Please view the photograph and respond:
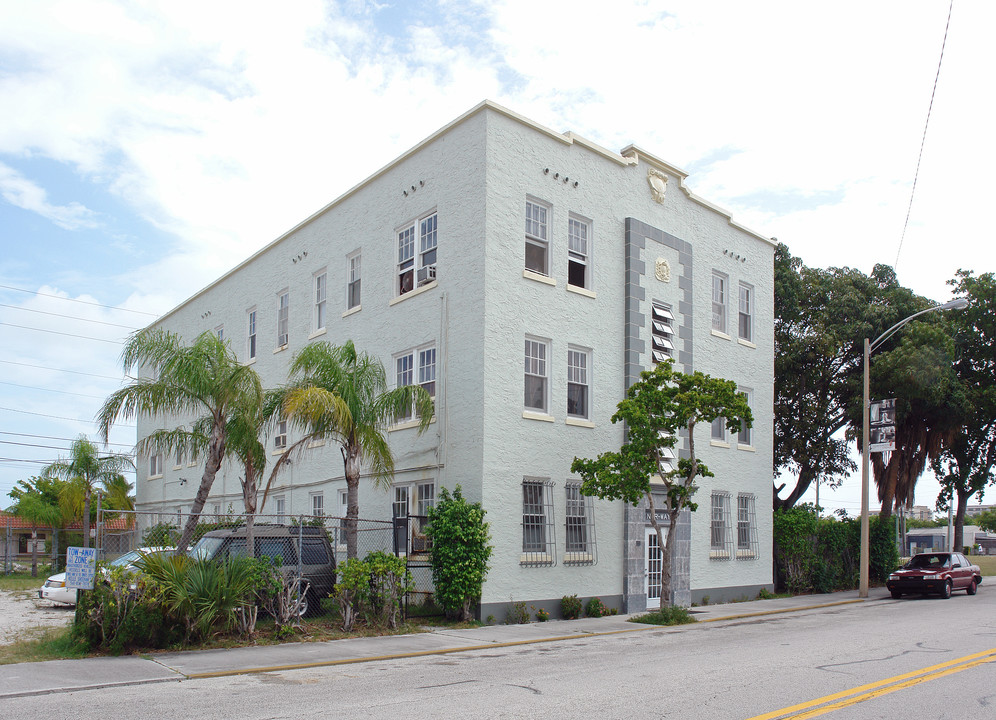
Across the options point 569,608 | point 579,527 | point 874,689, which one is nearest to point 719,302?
point 579,527

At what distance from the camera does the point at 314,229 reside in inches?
997

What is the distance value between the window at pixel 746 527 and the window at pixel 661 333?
5.71m

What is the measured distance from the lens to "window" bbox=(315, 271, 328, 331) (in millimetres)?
24719

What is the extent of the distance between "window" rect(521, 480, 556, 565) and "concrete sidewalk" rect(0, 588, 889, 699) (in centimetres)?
148

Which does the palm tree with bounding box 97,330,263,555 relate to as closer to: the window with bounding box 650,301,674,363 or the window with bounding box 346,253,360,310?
the window with bounding box 346,253,360,310

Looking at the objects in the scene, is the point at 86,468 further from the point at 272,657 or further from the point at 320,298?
Answer: the point at 272,657

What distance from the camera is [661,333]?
73.4 ft

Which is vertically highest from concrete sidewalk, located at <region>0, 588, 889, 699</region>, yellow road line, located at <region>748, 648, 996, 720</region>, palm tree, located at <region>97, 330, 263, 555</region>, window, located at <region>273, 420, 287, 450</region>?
palm tree, located at <region>97, 330, 263, 555</region>

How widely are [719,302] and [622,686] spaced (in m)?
16.7

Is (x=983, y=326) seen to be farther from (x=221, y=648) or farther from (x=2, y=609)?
(x=2, y=609)

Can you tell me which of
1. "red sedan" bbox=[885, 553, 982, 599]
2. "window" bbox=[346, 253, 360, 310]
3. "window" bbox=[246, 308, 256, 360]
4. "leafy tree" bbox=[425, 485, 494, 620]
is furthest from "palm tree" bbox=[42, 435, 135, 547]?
"red sedan" bbox=[885, 553, 982, 599]

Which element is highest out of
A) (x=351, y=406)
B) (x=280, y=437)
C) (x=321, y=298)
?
(x=321, y=298)

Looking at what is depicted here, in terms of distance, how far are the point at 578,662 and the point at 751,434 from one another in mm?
14747

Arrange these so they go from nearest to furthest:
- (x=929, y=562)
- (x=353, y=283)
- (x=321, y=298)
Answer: (x=353, y=283) < (x=321, y=298) < (x=929, y=562)
